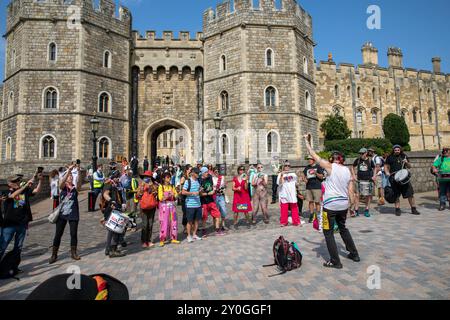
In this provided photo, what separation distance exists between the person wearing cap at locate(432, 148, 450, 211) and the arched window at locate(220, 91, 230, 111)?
1500 centimetres

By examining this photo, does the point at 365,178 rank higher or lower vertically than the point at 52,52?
lower

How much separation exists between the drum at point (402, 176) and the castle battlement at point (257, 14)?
16378mm

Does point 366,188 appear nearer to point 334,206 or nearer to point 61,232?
point 334,206

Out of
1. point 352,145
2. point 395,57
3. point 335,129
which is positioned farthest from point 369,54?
point 352,145

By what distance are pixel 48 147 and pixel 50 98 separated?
3.29 meters

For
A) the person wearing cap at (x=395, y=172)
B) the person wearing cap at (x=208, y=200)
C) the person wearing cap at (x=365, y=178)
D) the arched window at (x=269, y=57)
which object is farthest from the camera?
the arched window at (x=269, y=57)

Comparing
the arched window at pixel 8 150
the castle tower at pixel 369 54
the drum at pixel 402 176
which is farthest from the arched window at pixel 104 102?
the castle tower at pixel 369 54

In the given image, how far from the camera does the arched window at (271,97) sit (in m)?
20.9

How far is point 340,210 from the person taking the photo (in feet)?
14.6

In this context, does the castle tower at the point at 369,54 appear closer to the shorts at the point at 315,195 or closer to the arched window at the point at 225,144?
the arched window at the point at 225,144

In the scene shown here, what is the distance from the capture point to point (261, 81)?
67.9ft

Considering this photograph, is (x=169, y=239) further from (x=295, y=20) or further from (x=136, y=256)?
(x=295, y=20)
